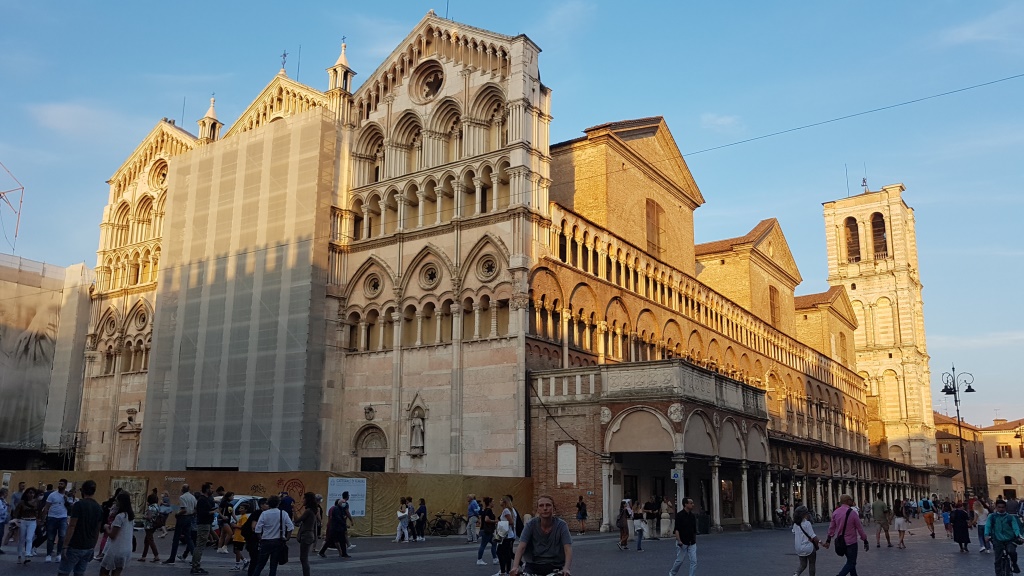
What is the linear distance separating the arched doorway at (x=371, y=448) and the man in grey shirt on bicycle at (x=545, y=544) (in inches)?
1068

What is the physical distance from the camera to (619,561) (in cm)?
1938

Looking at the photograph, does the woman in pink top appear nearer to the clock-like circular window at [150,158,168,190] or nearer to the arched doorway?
the arched doorway

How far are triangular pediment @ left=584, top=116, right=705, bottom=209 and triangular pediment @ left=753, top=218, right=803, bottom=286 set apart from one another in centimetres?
1256

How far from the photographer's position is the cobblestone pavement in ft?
55.3

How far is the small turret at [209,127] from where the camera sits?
4626 cm

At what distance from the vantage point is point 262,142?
40656 millimetres

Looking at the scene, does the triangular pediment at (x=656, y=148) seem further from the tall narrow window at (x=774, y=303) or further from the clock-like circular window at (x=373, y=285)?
the tall narrow window at (x=774, y=303)

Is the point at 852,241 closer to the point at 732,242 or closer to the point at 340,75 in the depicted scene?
the point at 732,242

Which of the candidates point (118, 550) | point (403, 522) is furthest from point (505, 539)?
point (403, 522)

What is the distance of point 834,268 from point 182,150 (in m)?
73.4

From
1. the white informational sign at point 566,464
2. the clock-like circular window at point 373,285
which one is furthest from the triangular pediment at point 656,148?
the white informational sign at point 566,464

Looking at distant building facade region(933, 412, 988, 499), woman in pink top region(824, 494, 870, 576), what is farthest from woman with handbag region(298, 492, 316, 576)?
distant building facade region(933, 412, 988, 499)

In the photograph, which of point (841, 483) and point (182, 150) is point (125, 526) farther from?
point (841, 483)

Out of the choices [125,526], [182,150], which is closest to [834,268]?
[182,150]
